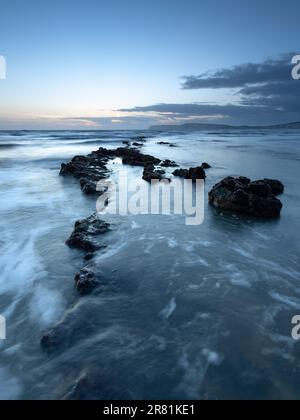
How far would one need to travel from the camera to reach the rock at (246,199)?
9109mm

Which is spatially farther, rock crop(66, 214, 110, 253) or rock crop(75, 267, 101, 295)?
rock crop(66, 214, 110, 253)

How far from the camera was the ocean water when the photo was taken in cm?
361

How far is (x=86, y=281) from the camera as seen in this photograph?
17.6 feet

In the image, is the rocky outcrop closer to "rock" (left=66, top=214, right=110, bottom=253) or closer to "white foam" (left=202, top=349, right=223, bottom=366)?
"rock" (left=66, top=214, right=110, bottom=253)

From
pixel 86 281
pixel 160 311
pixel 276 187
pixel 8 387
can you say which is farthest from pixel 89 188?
pixel 8 387

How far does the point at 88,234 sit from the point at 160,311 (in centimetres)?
318

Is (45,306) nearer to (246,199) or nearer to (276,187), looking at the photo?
(246,199)

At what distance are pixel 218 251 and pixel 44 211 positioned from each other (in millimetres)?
5878

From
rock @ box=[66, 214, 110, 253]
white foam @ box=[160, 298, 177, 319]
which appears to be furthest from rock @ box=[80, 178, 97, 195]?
white foam @ box=[160, 298, 177, 319]

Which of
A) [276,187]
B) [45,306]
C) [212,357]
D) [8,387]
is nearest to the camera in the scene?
[8,387]

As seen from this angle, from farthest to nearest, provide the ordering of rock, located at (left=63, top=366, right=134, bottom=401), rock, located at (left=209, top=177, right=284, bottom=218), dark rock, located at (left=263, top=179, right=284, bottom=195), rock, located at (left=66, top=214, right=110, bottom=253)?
dark rock, located at (left=263, top=179, right=284, bottom=195), rock, located at (left=209, top=177, right=284, bottom=218), rock, located at (left=66, top=214, right=110, bottom=253), rock, located at (left=63, top=366, right=134, bottom=401)

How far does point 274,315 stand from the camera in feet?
15.3

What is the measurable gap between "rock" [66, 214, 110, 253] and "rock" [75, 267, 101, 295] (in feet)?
3.87

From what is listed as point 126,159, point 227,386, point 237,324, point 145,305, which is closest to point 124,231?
point 145,305
